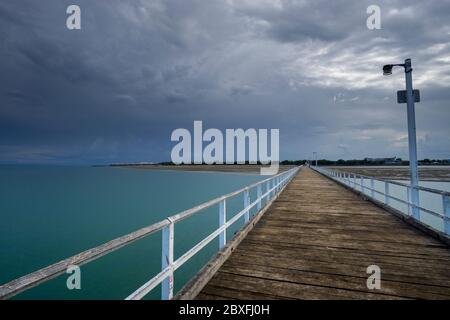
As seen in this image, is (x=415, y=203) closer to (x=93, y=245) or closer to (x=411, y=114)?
(x=411, y=114)

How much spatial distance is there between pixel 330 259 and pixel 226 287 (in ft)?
6.95

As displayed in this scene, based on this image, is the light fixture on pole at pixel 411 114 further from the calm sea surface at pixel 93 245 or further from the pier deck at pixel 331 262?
the calm sea surface at pixel 93 245

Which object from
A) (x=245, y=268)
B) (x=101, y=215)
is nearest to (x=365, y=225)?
(x=245, y=268)

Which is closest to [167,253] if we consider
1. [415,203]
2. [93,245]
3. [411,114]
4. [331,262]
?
[331,262]

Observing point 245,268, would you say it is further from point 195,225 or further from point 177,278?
point 195,225

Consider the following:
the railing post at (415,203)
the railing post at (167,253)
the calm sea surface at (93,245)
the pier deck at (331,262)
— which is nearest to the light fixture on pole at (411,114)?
the railing post at (415,203)

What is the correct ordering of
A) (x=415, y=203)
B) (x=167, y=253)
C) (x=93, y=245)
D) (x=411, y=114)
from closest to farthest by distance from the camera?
(x=167, y=253), (x=415, y=203), (x=411, y=114), (x=93, y=245)

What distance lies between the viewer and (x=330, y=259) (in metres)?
4.50

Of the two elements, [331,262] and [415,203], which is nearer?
[331,262]

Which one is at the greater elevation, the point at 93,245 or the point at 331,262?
the point at 331,262

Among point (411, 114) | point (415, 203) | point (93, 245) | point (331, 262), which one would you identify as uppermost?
point (411, 114)

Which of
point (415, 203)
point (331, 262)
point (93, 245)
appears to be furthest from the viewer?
point (93, 245)

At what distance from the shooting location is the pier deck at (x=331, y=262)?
11.1ft

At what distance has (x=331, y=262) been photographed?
4.37 meters
